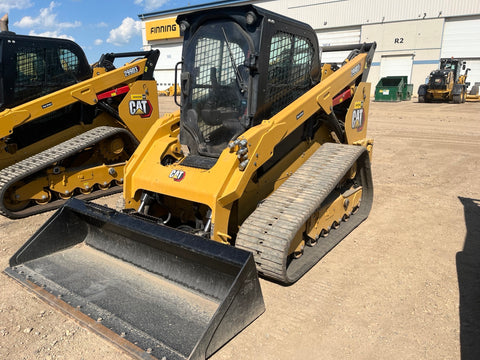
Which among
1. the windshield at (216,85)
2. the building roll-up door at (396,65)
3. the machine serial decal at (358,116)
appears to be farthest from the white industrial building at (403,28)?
the windshield at (216,85)

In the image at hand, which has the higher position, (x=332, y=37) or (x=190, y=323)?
(x=332, y=37)

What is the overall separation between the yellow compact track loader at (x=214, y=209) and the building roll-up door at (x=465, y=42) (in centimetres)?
2792

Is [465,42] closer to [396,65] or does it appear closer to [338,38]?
[396,65]

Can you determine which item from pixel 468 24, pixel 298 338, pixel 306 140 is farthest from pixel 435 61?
pixel 298 338

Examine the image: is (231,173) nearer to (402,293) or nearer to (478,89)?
(402,293)

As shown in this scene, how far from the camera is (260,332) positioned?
9.32ft

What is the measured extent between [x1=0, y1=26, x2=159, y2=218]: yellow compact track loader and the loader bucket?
1.94 meters

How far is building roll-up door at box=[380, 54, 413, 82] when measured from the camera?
30109mm

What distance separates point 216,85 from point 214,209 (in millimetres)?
1399

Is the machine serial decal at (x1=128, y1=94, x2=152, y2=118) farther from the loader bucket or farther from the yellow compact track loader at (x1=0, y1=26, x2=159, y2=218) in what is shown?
the loader bucket

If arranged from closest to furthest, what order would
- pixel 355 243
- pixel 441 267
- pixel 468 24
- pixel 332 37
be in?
pixel 441 267, pixel 355 243, pixel 468 24, pixel 332 37

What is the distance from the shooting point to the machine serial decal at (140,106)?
268 inches

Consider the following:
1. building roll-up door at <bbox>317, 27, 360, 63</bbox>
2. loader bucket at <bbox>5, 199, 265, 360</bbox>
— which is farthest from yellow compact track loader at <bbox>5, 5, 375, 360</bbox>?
building roll-up door at <bbox>317, 27, 360, 63</bbox>

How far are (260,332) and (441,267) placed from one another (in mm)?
2052
